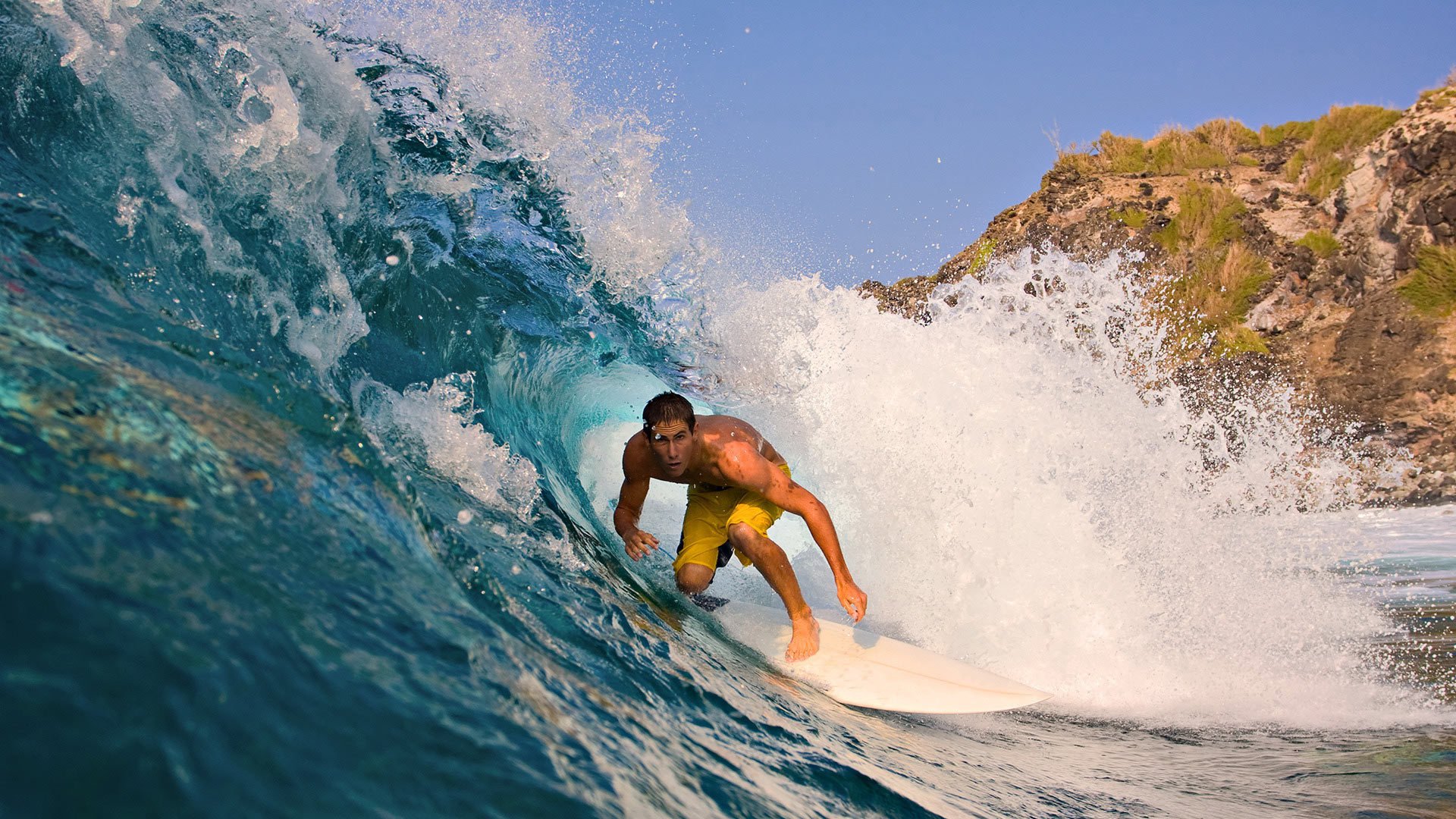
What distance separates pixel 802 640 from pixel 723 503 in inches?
39.0

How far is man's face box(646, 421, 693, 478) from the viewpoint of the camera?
389cm

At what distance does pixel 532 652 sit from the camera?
2.25 metres

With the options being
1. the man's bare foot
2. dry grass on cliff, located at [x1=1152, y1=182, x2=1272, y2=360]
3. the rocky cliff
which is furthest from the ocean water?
dry grass on cliff, located at [x1=1152, y1=182, x2=1272, y2=360]

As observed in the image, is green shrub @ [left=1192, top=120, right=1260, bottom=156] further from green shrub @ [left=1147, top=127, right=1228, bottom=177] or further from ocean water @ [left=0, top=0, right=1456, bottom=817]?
ocean water @ [left=0, top=0, right=1456, bottom=817]

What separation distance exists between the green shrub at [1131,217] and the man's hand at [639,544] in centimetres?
1729

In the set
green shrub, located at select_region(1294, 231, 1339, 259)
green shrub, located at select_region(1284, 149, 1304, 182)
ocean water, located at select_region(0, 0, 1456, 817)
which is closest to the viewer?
ocean water, located at select_region(0, 0, 1456, 817)

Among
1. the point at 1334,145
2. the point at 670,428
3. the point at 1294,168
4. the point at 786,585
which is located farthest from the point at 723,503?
the point at 1334,145

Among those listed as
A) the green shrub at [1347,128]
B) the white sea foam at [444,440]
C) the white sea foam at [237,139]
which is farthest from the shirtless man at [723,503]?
the green shrub at [1347,128]

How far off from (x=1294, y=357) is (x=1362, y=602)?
10029 millimetres

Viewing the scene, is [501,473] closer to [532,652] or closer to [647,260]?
[532,652]

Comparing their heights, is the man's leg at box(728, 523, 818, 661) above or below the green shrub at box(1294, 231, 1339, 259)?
below

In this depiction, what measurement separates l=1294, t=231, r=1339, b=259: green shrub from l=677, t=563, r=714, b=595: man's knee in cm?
1544

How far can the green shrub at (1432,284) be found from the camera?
1285cm

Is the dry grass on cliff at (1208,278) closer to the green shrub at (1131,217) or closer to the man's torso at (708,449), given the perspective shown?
the green shrub at (1131,217)
